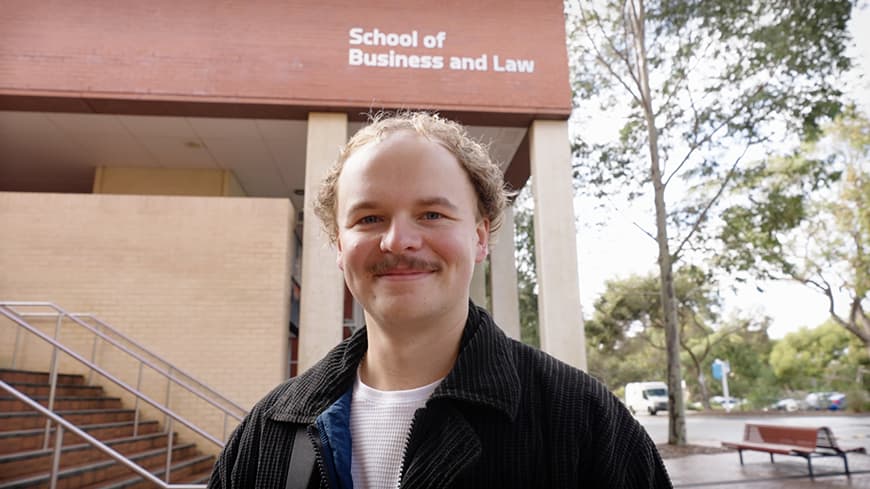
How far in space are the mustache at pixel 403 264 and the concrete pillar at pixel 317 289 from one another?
7.01 metres

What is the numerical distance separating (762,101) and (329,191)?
1546 centimetres

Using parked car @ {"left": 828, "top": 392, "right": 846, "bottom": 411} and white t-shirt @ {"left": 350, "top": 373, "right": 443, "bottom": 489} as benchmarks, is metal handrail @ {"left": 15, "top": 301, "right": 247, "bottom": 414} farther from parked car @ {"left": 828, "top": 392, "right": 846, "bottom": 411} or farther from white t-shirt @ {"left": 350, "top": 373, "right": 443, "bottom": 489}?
parked car @ {"left": 828, "top": 392, "right": 846, "bottom": 411}

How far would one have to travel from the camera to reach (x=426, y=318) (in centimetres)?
121

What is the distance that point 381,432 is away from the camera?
4.07ft

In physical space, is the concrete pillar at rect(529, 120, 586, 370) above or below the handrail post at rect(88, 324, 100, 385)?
above

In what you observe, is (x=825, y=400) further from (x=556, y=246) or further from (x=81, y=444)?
(x=81, y=444)

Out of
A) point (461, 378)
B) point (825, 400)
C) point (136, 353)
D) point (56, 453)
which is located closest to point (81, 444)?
point (56, 453)

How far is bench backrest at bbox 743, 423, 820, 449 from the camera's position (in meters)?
9.19

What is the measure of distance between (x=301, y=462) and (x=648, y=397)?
32.3m

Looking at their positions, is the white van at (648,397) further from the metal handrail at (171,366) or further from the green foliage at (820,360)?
the metal handrail at (171,366)

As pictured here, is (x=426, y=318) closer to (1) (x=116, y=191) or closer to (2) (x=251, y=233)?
(2) (x=251, y=233)

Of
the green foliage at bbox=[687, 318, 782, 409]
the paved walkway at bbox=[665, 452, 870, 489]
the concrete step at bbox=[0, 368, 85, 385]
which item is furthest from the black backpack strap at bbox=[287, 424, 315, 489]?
→ the green foliage at bbox=[687, 318, 782, 409]

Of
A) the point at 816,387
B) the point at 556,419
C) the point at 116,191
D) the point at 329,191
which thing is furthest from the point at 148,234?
the point at 816,387

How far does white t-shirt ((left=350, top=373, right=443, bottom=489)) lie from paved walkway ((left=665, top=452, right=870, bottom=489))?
27.7ft
